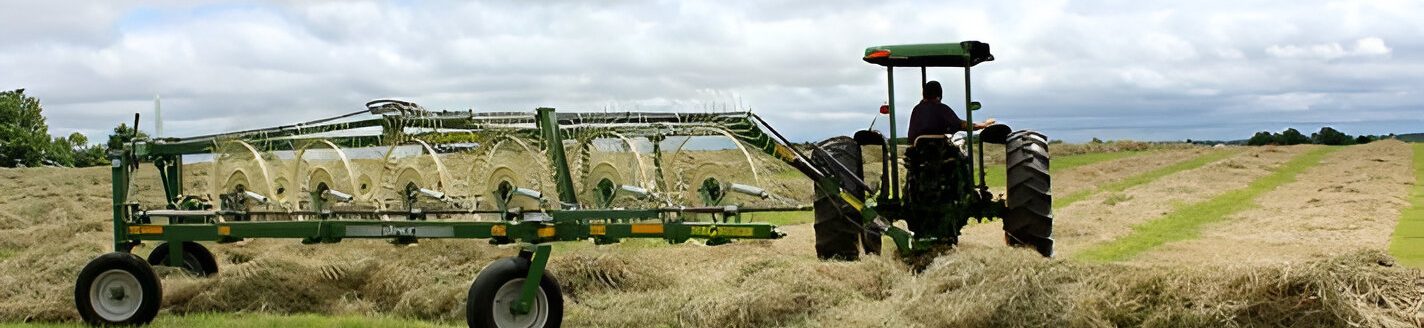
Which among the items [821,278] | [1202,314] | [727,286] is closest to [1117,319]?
[1202,314]

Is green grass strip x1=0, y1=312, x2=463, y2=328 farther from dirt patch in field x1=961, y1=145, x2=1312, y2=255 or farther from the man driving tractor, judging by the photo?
dirt patch in field x1=961, y1=145, x2=1312, y2=255

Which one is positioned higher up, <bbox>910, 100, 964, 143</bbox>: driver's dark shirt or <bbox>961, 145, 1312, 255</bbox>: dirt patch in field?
<bbox>910, 100, 964, 143</bbox>: driver's dark shirt

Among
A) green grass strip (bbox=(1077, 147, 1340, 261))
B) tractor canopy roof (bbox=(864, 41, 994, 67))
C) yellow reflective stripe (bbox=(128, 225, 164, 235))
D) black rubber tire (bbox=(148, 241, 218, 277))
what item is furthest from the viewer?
Answer: green grass strip (bbox=(1077, 147, 1340, 261))

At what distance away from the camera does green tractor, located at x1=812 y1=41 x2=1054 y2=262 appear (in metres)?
9.84

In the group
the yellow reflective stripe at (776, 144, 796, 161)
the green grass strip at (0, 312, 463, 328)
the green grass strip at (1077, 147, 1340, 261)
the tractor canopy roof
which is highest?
the tractor canopy roof

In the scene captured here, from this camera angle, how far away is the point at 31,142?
49.8 meters

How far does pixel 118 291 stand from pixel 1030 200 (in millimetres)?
6450

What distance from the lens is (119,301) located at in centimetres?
912

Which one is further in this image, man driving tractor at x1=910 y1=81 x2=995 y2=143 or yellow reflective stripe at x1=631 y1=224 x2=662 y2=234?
man driving tractor at x1=910 y1=81 x2=995 y2=143

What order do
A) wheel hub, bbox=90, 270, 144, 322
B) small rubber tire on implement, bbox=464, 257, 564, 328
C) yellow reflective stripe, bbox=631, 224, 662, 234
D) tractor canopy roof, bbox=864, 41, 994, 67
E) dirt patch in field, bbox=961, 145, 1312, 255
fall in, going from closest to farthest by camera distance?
small rubber tire on implement, bbox=464, 257, 564, 328 → yellow reflective stripe, bbox=631, 224, 662, 234 → wheel hub, bbox=90, 270, 144, 322 → tractor canopy roof, bbox=864, 41, 994, 67 → dirt patch in field, bbox=961, 145, 1312, 255

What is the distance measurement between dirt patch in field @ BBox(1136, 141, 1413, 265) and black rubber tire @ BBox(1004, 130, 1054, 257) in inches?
46.4

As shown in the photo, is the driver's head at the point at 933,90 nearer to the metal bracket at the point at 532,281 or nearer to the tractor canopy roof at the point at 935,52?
the tractor canopy roof at the point at 935,52

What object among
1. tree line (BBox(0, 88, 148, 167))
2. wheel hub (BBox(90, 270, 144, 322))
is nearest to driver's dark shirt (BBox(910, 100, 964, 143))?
wheel hub (BBox(90, 270, 144, 322))

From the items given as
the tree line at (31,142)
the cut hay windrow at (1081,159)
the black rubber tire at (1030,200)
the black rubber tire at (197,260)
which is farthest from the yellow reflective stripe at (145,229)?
the tree line at (31,142)
